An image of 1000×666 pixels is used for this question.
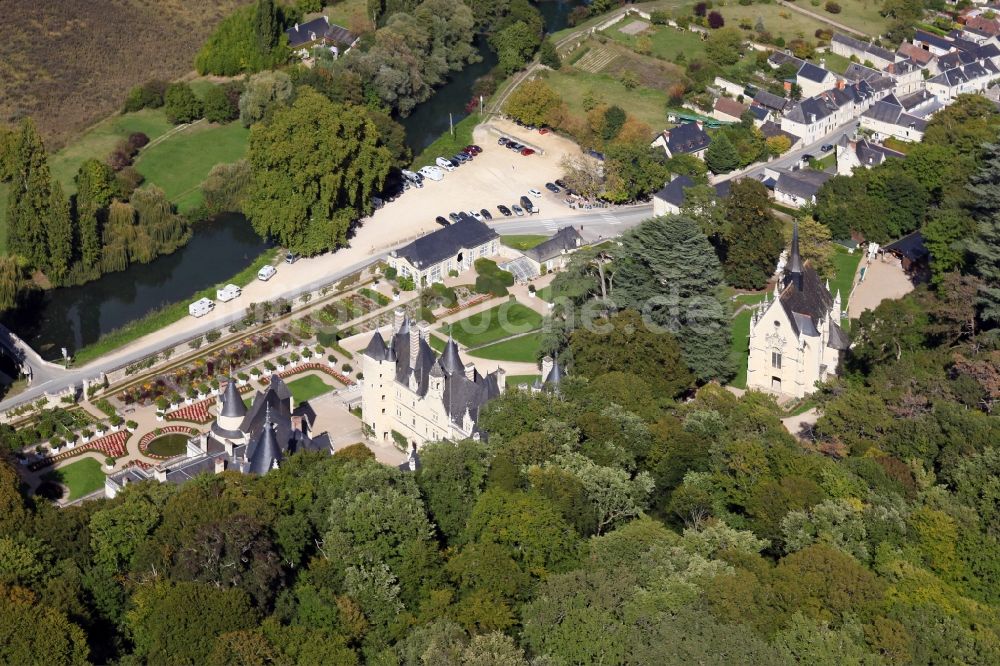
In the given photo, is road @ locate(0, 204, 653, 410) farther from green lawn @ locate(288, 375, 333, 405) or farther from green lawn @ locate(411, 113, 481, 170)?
green lawn @ locate(411, 113, 481, 170)

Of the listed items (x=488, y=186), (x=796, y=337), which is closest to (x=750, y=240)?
(x=796, y=337)

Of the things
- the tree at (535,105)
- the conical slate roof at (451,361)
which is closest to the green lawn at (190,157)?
the tree at (535,105)

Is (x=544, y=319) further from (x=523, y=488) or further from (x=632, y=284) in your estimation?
(x=523, y=488)

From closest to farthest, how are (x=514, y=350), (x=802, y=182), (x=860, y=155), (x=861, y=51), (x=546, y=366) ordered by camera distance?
(x=546, y=366), (x=514, y=350), (x=802, y=182), (x=860, y=155), (x=861, y=51)

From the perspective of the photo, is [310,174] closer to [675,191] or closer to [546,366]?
[675,191]

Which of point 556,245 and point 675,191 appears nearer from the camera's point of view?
point 556,245

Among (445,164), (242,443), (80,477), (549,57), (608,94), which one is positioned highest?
(242,443)
